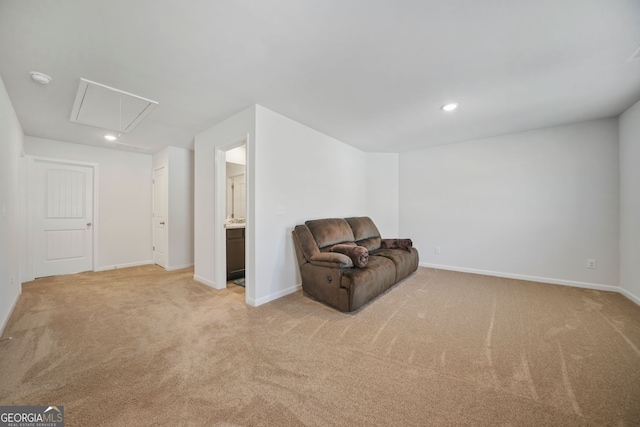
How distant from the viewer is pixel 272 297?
2.98m

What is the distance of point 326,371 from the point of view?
1652 mm

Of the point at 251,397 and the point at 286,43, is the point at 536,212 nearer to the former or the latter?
the point at 286,43

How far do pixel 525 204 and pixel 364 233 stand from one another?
2550 mm

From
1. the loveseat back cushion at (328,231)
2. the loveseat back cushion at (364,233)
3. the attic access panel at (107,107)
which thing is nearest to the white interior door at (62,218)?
the attic access panel at (107,107)

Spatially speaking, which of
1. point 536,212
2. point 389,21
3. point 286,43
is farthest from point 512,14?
point 536,212

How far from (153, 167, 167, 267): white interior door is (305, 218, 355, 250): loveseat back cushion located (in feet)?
10.3

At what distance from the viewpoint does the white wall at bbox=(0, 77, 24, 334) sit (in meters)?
2.28

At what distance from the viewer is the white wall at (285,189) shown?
9.35ft

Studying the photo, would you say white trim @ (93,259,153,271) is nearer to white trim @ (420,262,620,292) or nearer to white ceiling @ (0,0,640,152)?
white ceiling @ (0,0,640,152)

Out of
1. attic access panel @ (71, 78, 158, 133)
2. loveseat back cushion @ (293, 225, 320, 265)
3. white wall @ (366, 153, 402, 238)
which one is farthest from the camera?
white wall @ (366, 153, 402, 238)

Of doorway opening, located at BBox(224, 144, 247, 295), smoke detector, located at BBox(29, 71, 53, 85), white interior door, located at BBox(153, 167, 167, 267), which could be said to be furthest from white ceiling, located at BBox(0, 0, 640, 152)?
white interior door, located at BBox(153, 167, 167, 267)

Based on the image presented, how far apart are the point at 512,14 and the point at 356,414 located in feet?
8.61

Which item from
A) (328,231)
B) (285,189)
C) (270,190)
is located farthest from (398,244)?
(270,190)

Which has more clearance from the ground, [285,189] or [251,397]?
[285,189]
